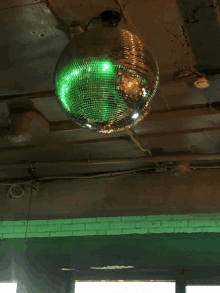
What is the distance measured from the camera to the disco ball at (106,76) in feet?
4.53

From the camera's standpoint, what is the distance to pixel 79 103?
4.78 feet

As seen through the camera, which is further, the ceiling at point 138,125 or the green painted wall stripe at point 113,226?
the green painted wall stripe at point 113,226

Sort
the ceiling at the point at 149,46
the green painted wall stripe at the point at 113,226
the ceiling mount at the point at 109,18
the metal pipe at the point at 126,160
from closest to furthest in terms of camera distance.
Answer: the ceiling mount at the point at 109,18 → the ceiling at the point at 149,46 → the metal pipe at the point at 126,160 → the green painted wall stripe at the point at 113,226

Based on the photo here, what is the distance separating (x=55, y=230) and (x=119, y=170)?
1.01 m

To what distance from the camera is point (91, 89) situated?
4.62 feet

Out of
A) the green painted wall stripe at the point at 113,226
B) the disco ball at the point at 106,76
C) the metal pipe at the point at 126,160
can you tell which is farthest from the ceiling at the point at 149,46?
the green painted wall stripe at the point at 113,226

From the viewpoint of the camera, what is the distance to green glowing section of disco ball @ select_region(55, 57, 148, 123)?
1.39 m

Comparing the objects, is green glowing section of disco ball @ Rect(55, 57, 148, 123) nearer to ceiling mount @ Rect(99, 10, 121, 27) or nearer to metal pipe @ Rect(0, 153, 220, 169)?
ceiling mount @ Rect(99, 10, 121, 27)

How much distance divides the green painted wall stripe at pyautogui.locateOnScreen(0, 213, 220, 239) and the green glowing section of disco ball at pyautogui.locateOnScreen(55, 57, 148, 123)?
8.28 ft

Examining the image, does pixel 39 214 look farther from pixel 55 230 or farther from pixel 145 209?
pixel 145 209

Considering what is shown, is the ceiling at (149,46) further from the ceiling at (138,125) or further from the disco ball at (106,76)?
the disco ball at (106,76)

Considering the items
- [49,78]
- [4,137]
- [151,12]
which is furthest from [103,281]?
[151,12]

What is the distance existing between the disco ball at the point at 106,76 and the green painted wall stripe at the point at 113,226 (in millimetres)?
2520

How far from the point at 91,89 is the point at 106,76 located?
7 cm
